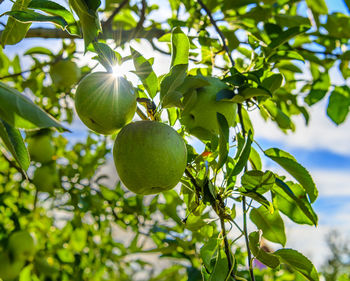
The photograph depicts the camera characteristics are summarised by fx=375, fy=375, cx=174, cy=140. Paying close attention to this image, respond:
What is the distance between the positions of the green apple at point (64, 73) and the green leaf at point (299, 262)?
3.80 ft

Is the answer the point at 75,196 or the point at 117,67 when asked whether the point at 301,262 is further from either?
the point at 75,196

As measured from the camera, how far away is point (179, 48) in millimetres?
725

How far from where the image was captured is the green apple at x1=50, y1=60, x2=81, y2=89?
5.25ft

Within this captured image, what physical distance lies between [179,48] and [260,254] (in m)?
0.44

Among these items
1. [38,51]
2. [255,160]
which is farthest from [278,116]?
[38,51]

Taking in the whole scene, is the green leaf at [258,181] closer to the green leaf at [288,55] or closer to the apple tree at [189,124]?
the apple tree at [189,124]

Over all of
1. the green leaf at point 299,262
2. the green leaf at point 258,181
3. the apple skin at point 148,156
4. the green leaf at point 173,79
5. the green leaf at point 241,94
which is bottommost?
the green leaf at point 299,262

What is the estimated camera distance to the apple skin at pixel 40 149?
1609 millimetres

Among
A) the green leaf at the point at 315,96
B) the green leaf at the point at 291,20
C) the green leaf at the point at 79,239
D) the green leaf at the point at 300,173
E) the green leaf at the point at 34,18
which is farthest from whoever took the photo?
the green leaf at the point at 79,239

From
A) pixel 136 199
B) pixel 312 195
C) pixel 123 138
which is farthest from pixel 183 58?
pixel 136 199

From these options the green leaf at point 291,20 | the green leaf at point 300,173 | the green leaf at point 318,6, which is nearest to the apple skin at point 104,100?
the green leaf at point 300,173

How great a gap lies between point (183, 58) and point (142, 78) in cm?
9

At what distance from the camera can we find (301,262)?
805mm

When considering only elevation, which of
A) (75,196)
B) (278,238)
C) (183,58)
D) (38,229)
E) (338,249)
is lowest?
(338,249)
